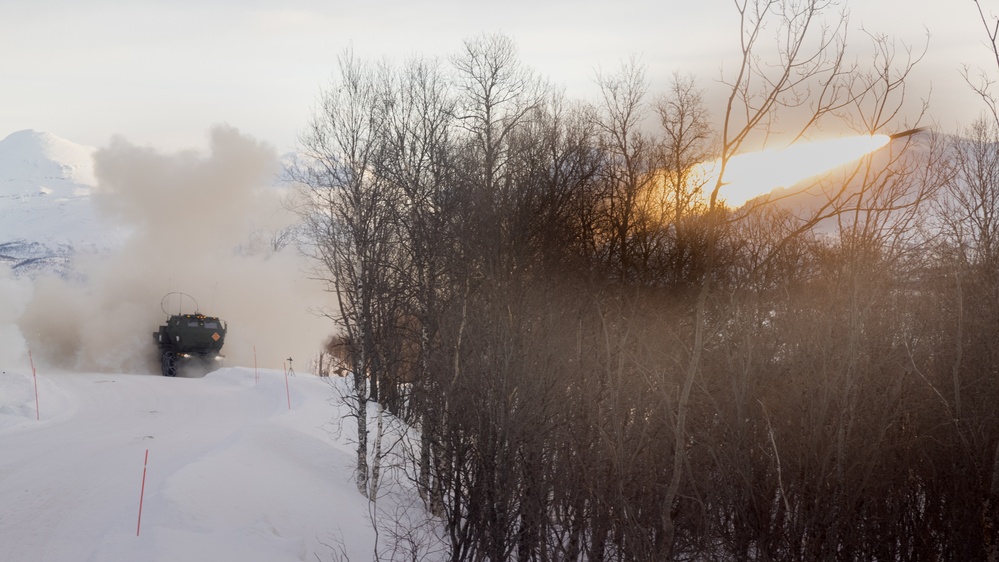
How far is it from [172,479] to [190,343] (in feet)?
82.7

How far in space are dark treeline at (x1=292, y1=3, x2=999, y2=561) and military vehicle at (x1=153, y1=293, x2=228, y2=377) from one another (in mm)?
20691

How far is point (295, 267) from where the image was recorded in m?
58.8

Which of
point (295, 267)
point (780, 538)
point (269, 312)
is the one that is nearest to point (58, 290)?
point (269, 312)

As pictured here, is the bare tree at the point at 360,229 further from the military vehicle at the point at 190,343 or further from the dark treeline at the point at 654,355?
the military vehicle at the point at 190,343

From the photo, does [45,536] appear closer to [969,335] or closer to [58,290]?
[969,335]

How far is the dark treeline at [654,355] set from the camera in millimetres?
11992

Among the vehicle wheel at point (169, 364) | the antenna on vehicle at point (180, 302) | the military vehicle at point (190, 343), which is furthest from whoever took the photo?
the antenna on vehicle at point (180, 302)

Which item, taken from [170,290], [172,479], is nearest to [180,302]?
[170,290]

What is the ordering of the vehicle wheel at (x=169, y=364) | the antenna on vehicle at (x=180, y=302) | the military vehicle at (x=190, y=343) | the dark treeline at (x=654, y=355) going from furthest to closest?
the antenna on vehicle at (x=180, y=302), the vehicle wheel at (x=169, y=364), the military vehicle at (x=190, y=343), the dark treeline at (x=654, y=355)

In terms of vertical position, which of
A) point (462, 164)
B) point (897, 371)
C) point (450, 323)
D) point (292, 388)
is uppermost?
point (462, 164)

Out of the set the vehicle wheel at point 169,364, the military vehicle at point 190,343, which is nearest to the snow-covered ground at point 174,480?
the military vehicle at point 190,343

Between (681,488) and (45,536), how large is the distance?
11.2 meters

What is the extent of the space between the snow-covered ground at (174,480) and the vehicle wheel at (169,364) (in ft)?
31.6

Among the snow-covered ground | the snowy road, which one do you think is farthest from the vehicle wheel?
the snowy road
